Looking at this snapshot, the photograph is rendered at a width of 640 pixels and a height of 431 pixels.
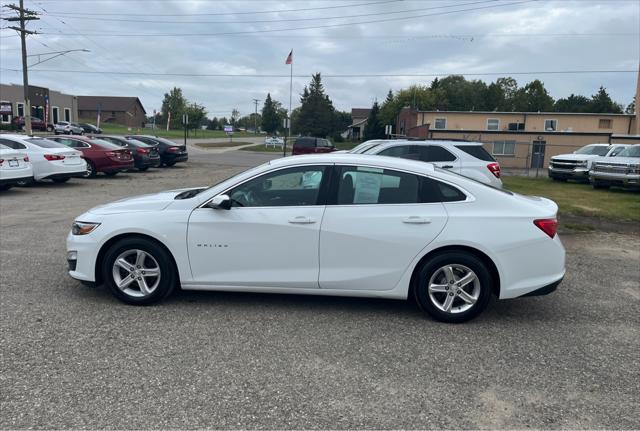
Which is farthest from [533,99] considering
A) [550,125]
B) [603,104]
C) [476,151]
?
[476,151]

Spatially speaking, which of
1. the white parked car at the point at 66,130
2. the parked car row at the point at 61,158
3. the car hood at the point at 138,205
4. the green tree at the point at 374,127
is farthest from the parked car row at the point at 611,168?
the green tree at the point at 374,127

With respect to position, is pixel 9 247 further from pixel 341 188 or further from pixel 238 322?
pixel 341 188

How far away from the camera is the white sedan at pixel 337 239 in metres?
4.70

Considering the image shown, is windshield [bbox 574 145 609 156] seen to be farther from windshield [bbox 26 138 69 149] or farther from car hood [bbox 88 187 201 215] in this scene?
car hood [bbox 88 187 201 215]

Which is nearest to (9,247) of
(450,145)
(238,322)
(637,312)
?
(238,322)

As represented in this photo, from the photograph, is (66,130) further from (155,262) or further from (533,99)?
(533,99)

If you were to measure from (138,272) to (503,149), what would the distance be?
30751 millimetres

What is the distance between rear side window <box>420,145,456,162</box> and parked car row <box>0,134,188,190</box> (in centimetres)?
1029

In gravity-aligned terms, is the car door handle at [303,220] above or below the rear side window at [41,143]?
below

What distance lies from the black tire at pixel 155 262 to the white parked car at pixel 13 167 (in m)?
10.1

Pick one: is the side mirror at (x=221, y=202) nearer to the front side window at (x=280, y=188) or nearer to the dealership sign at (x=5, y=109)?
the front side window at (x=280, y=188)

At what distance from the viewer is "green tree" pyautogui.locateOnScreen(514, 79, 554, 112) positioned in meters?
99.6

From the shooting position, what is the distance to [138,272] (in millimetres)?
5027

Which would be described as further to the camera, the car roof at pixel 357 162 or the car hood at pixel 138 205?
the car hood at pixel 138 205
